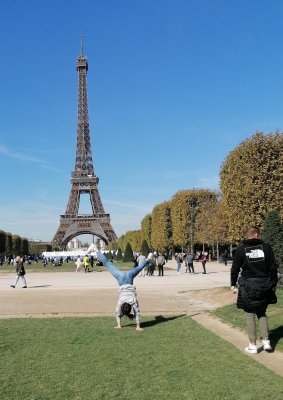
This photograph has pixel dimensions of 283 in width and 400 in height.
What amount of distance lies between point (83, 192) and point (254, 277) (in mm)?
115954

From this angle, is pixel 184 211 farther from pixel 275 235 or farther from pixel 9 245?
pixel 9 245

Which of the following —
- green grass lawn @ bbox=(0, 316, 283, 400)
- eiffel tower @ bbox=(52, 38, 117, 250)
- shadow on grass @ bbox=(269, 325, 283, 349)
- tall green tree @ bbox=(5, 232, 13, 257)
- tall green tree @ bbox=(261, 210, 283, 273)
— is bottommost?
green grass lawn @ bbox=(0, 316, 283, 400)

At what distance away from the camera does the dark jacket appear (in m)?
8.00

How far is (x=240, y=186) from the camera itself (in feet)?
128

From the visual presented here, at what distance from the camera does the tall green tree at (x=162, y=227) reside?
7406cm

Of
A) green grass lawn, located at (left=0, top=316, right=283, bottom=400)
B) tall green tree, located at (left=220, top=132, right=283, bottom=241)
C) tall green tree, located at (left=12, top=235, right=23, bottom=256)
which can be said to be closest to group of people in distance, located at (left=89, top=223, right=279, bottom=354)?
green grass lawn, located at (left=0, top=316, right=283, bottom=400)

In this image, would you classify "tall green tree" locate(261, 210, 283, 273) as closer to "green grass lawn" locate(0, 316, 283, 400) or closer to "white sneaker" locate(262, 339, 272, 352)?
"green grass lawn" locate(0, 316, 283, 400)

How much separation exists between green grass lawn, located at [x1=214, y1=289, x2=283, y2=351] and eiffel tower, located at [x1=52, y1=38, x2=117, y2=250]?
10067cm

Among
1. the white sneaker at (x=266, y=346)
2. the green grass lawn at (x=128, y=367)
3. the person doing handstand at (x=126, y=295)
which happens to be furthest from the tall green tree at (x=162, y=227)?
the white sneaker at (x=266, y=346)

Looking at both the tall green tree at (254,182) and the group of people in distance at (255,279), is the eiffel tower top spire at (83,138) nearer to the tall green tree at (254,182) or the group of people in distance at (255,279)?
the tall green tree at (254,182)

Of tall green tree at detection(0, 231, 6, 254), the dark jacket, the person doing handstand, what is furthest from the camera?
tall green tree at detection(0, 231, 6, 254)

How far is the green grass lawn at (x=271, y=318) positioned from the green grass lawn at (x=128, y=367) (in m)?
0.99

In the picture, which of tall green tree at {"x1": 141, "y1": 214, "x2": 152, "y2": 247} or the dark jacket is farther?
tall green tree at {"x1": 141, "y1": 214, "x2": 152, "y2": 247}

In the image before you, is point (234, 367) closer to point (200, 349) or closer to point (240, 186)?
point (200, 349)
